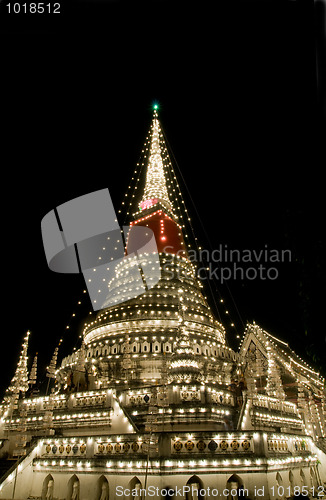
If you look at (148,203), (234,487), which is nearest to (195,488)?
(234,487)

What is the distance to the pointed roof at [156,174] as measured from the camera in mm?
33562

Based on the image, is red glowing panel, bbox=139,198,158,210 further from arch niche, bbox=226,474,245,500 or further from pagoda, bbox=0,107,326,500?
arch niche, bbox=226,474,245,500

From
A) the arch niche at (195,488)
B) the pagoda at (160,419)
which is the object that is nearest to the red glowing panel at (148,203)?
the pagoda at (160,419)

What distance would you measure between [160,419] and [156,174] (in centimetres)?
2741

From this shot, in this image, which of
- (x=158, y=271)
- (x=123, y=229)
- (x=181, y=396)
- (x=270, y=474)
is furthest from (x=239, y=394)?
(x=123, y=229)

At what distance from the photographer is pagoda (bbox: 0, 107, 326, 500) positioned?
34.2 ft

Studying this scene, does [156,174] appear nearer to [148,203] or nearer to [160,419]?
[148,203]

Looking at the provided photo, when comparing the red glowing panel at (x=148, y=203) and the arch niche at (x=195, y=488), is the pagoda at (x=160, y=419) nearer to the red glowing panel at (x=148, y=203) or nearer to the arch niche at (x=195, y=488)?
the arch niche at (x=195, y=488)

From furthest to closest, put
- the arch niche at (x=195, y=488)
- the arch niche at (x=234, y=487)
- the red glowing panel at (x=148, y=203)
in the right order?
the red glowing panel at (x=148, y=203), the arch niche at (x=234, y=487), the arch niche at (x=195, y=488)

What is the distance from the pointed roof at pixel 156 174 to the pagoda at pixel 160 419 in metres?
8.86

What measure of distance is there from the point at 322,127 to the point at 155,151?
3204 cm

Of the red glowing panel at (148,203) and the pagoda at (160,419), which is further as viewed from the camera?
the red glowing panel at (148,203)

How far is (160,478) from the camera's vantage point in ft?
33.1

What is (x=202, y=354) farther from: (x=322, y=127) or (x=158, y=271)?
(x=322, y=127)
